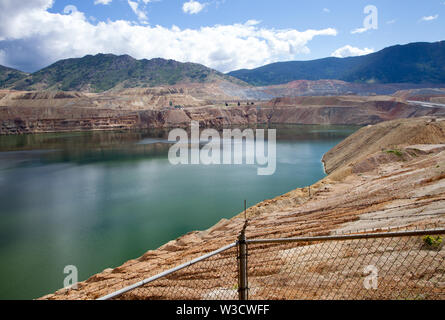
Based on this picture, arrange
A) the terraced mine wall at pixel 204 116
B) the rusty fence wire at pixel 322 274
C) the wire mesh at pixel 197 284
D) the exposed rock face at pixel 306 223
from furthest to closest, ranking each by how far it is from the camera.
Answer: the terraced mine wall at pixel 204 116
the exposed rock face at pixel 306 223
the wire mesh at pixel 197 284
the rusty fence wire at pixel 322 274

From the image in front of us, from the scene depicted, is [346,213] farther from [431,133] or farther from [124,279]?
[431,133]

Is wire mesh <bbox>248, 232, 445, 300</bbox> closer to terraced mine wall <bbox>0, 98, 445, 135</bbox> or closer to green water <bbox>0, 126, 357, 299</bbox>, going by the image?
green water <bbox>0, 126, 357, 299</bbox>

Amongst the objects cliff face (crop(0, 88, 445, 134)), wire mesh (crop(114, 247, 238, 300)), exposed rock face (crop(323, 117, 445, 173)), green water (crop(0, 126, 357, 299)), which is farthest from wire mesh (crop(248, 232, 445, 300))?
cliff face (crop(0, 88, 445, 134))

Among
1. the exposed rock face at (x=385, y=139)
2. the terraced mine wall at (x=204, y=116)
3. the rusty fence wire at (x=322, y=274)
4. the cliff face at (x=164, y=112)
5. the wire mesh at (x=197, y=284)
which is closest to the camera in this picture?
the rusty fence wire at (x=322, y=274)

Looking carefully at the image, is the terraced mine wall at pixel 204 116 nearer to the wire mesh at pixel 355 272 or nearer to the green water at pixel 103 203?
the green water at pixel 103 203

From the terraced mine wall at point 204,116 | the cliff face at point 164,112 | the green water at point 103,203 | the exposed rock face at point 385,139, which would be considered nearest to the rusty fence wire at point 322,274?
the green water at point 103,203

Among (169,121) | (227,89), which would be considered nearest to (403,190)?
(169,121)

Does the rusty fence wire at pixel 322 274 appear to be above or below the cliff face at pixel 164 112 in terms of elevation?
below

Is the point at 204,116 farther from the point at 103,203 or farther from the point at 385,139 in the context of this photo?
the point at 103,203

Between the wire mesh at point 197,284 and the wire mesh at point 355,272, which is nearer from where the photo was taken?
the wire mesh at point 355,272
